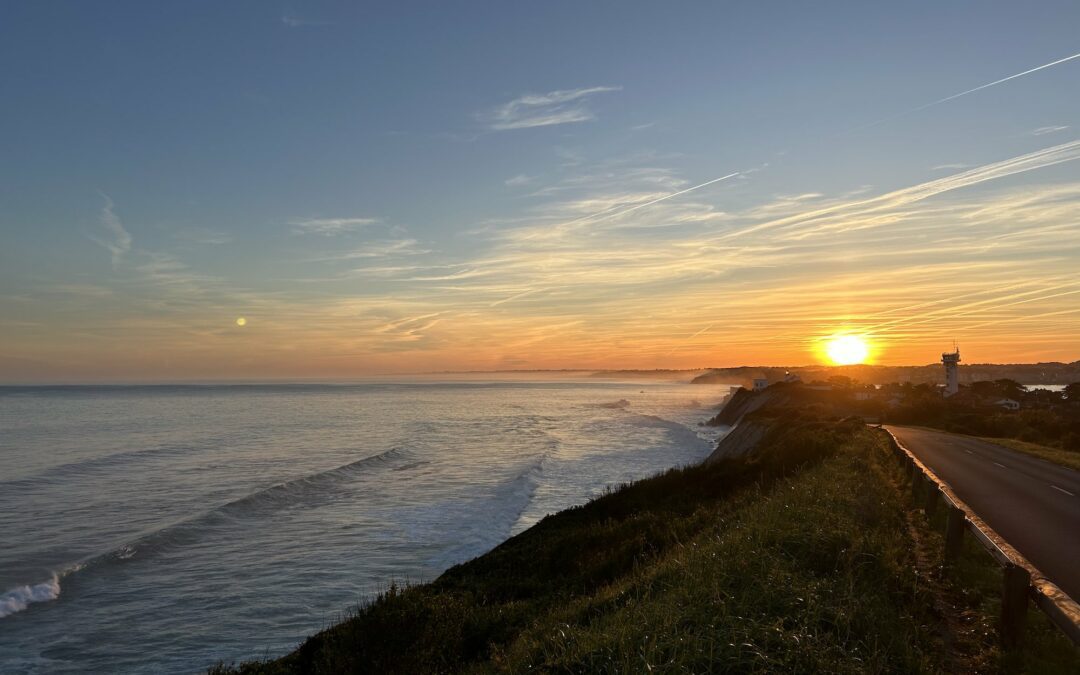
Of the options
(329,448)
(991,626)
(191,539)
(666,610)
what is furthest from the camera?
(329,448)

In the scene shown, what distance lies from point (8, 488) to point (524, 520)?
25.8 metres

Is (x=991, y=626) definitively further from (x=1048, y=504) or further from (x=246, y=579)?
(x=246, y=579)

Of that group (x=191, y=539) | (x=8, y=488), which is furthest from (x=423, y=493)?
(x=8, y=488)

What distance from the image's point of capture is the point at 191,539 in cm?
2244

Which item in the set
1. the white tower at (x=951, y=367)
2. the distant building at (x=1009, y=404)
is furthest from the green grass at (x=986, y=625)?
the white tower at (x=951, y=367)

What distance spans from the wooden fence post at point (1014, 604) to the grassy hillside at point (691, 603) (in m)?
0.44

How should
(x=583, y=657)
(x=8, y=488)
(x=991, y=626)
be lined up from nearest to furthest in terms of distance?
(x=583, y=657) < (x=991, y=626) < (x=8, y=488)

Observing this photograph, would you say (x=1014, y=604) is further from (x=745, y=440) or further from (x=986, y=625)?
(x=745, y=440)

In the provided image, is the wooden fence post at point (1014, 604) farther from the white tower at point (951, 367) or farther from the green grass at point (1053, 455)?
the white tower at point (951, 367)

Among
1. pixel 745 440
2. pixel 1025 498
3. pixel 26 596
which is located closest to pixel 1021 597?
pixel 1025 498

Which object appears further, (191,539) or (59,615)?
(191,539)

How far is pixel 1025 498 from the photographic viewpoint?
54.0 feet

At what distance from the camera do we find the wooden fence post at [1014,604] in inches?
262

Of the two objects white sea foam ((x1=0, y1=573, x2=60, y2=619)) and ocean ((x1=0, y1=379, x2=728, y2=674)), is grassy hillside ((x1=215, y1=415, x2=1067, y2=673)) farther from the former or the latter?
white sea foam ((x1=0, y1=573, x2=60, y2=619))
